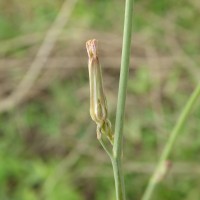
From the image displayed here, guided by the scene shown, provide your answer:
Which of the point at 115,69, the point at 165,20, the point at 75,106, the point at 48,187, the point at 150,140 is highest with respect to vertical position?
the point at 165,20

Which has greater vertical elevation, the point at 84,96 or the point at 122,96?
the point at 84,96

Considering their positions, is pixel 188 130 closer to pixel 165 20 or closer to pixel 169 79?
pixel 169 79

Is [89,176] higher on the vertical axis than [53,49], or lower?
lower

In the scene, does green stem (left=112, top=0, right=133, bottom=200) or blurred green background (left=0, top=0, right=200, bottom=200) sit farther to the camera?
blurred green background (left=0, top=0, right=200, bottom=200)

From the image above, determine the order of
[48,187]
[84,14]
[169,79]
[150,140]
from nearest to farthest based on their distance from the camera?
1. [48,187]
2. [150,140]
3. [169,79]
4. [84,14]

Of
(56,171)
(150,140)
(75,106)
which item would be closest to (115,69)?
(75,106)

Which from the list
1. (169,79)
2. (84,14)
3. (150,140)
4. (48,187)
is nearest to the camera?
(48,187)

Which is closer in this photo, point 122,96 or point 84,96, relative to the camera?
point 122,96

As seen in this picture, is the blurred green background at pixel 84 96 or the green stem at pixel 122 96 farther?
the blurred green background at pixel 84 96
